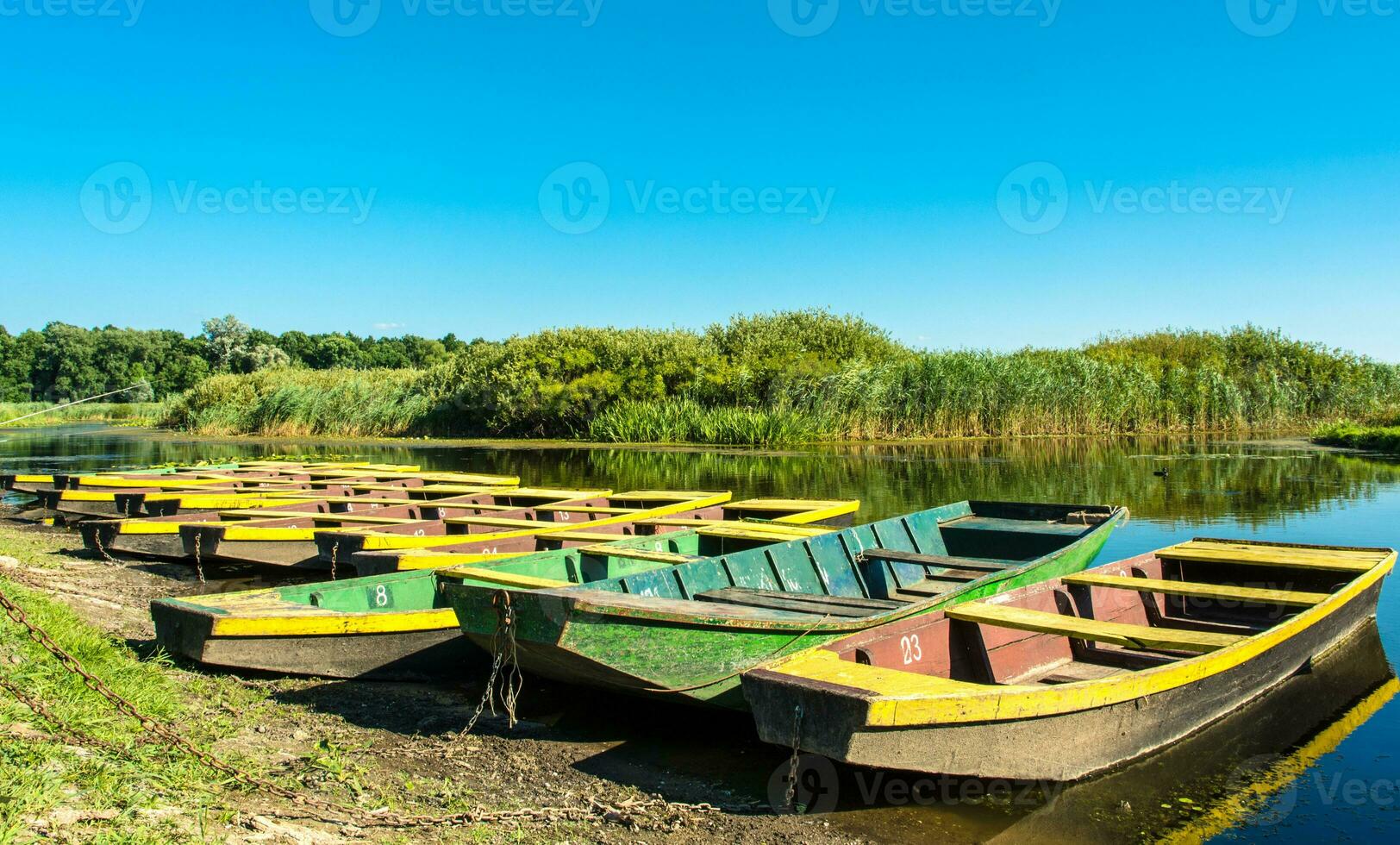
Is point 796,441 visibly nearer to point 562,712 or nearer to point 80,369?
point 562,712

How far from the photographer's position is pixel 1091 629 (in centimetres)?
561

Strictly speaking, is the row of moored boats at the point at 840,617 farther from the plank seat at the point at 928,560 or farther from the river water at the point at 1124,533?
the river water at the point at 1124,533

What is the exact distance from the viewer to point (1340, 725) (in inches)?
248

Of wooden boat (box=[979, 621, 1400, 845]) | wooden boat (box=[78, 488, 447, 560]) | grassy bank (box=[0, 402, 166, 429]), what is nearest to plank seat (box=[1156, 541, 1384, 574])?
wooden boat (box=[979, 621, 1400, 845])

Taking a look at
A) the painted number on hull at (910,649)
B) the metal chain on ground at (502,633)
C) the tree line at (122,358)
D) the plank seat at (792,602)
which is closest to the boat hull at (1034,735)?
the painted number on hull at (910,649)

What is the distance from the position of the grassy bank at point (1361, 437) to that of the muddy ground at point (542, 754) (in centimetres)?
2822

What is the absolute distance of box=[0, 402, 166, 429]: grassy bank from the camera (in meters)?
46.4

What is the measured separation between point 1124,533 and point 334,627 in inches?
422

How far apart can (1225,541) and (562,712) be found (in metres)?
6.82

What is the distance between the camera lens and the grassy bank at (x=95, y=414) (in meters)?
46.4

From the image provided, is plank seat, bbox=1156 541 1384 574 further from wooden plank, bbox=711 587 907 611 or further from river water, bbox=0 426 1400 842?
wooden plank, bbox=711 587 907 611

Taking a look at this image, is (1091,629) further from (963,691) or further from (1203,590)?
(1203,590)

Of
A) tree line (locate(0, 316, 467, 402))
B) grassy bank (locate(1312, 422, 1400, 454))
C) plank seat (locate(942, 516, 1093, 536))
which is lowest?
plank seat (locate(942, 516, 1093, 536))

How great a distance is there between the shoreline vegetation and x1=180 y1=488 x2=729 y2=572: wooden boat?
61.4ft
